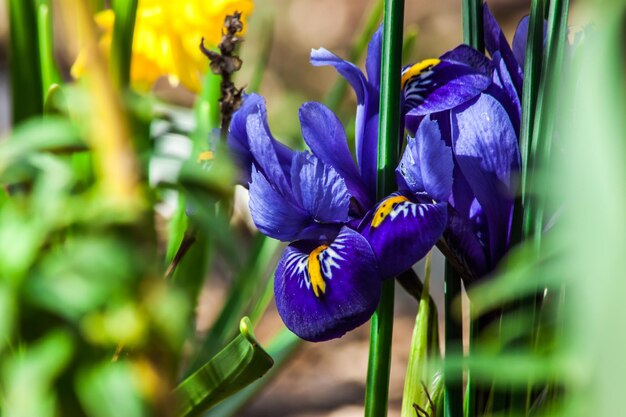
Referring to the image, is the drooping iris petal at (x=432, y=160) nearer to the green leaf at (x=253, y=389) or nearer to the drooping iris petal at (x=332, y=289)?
the drooping iris petal at (x=332, y=289)

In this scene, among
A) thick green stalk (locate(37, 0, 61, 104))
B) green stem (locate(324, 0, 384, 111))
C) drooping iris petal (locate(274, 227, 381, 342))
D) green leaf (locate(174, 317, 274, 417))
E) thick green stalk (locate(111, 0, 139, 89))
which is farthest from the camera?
green stem (locate(324, 0, 384, 111))

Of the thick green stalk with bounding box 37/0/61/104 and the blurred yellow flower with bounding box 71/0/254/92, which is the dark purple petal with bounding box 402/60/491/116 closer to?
the blurred yellow flower with bounding box 71/0/254/92

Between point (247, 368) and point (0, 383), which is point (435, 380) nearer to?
point (247, 368)

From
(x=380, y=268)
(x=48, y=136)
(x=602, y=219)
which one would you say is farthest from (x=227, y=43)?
(x=602, y=219)

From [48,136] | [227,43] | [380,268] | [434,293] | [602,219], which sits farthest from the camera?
[434,293]

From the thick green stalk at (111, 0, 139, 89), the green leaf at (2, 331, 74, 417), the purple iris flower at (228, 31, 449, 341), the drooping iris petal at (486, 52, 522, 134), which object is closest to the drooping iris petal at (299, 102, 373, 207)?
the purple iris flower at (228, 31, 449, 341)

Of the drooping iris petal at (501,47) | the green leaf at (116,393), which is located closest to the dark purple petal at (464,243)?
the drooping iris petal at (501,47)
